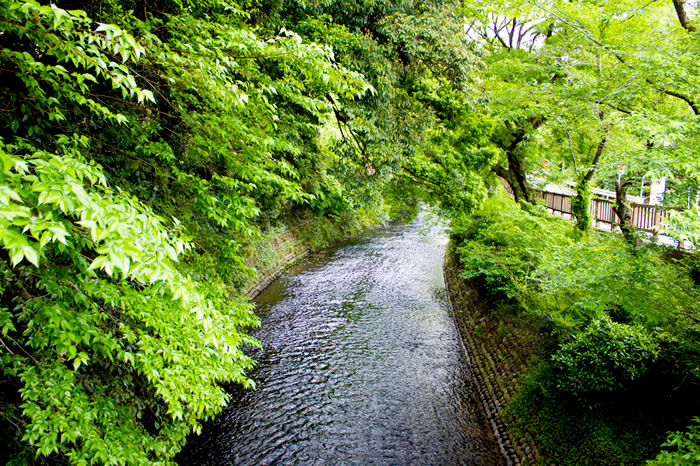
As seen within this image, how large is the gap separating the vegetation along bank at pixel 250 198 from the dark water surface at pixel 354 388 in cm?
97

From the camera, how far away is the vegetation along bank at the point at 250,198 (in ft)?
10.8

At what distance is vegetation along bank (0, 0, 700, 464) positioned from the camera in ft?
10.8

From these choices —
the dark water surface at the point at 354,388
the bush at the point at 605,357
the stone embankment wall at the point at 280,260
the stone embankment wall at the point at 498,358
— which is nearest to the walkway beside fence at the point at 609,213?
the bush at the point at 605,357

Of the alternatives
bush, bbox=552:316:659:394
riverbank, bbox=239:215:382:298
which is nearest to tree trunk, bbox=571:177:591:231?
bush, bbox=552:316:659:394

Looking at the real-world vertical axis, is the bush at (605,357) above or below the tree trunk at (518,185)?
below

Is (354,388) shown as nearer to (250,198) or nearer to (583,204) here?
(250,198)

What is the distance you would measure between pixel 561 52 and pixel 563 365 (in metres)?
11.3

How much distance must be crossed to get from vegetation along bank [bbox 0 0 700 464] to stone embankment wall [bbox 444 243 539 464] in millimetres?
110

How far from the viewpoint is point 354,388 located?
856cm

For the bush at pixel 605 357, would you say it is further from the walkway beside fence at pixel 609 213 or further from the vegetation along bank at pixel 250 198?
the walkway beside fence at pixel 609 213

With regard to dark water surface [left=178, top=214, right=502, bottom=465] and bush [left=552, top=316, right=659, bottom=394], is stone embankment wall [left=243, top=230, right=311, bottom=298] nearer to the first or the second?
dark water surface [left=178, top=214, right=502, bottom=465]

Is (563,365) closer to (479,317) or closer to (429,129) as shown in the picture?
(479,317)

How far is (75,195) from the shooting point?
91.7 inches

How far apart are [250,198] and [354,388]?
5000 millimetres
